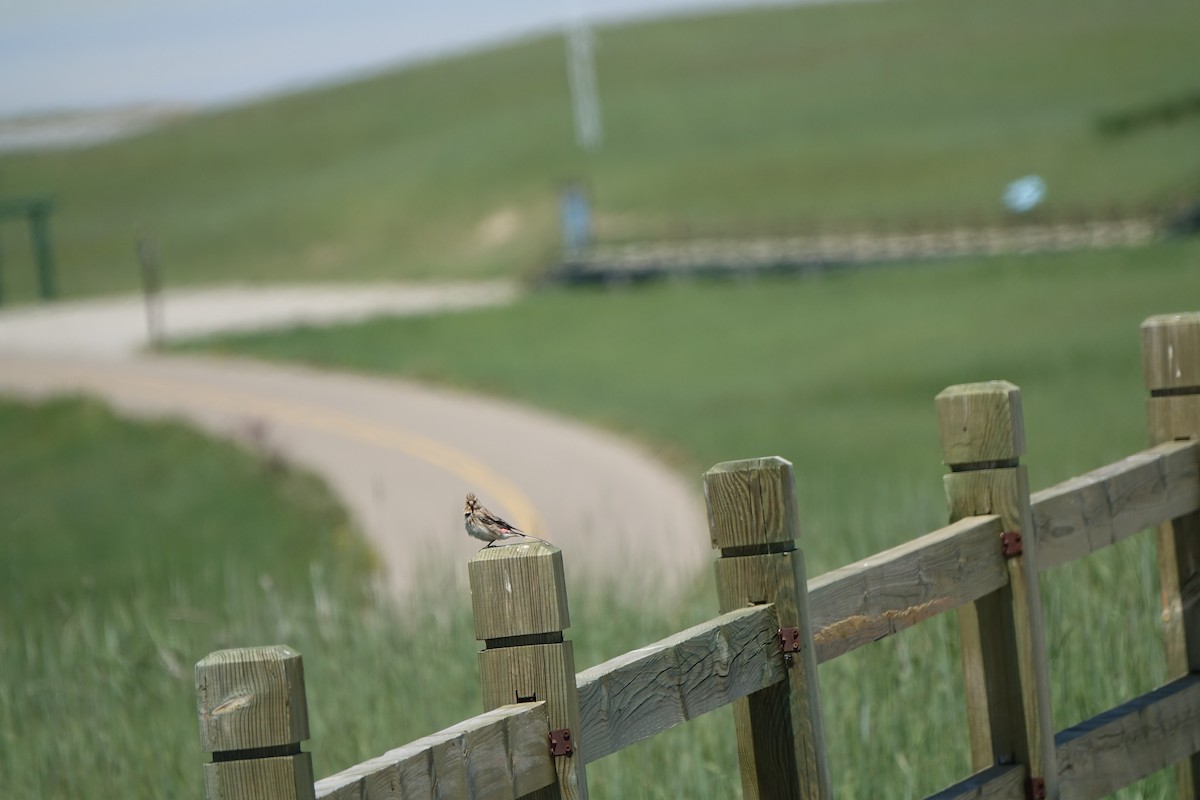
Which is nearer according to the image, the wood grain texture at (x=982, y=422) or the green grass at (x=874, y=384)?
the wood grain texture at (x=982, y=422)

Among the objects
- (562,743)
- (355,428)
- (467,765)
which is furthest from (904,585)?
(355,428)

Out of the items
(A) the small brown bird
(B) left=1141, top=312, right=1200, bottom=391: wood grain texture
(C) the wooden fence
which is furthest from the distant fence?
(A) the small brown bird

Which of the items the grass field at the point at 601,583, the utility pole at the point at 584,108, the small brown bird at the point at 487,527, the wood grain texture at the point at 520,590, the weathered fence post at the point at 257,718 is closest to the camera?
the weathered fence post at the point at 257,718

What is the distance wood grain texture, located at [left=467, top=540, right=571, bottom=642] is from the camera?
112 inches

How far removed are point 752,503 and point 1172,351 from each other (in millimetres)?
2379

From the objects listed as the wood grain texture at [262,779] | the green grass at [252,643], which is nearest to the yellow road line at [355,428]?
the green grass at [252,643]

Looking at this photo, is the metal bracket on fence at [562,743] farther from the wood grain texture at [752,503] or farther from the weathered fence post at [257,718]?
the wood grain texture at [752,503]

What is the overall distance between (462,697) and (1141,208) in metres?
33.8

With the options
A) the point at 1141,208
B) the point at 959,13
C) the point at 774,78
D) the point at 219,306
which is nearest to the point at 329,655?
the point at 1141,208

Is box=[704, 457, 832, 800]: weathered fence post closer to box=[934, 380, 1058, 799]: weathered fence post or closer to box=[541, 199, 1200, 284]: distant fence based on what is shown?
box=[934, 380, 1058, 799]: weathered fence post

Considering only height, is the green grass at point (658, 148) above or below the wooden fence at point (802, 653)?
above

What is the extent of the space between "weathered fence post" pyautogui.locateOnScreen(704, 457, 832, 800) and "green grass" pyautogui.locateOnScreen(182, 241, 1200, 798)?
4.52ft

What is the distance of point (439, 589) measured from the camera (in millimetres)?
8672

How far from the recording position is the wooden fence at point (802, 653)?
257cm
